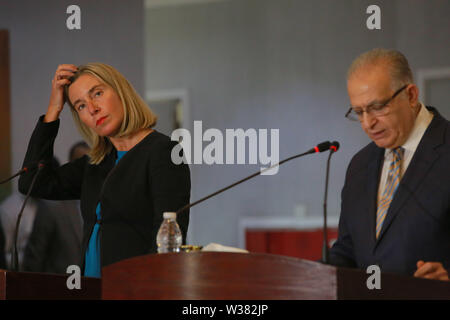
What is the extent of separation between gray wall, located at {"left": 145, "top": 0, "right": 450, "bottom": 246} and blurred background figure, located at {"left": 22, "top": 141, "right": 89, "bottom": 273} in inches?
88.1

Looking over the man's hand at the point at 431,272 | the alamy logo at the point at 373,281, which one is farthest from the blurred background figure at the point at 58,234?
the alamy logo at the point at 373,281

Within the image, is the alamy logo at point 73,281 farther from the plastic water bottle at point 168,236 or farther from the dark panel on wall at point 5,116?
the dark panel on wall at point 5,116

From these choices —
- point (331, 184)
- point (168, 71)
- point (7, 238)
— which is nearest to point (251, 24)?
point (168, 71)

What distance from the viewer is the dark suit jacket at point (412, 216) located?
78.5 inches

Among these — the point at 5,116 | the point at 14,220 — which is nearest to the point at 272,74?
the point at 5,116

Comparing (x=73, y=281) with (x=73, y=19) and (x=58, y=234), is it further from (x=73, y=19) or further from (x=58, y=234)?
(x=73, y=19)

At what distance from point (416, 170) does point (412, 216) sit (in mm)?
159

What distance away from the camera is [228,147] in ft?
15.7

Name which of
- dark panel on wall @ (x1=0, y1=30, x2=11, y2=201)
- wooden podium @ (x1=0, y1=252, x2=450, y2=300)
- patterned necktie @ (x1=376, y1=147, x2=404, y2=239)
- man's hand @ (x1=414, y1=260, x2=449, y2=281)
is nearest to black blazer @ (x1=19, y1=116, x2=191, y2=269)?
wooden podium @ (x1=0, y1=252, x2=450, y2=300)

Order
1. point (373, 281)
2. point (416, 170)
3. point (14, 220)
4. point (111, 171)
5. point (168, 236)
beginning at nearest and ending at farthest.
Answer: point (373, 281), point (168, 236), point (416, 170), point (111, 171), point (14, 220)

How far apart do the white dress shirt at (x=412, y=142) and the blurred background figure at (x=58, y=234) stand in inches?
98.6

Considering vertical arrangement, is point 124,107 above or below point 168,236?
above

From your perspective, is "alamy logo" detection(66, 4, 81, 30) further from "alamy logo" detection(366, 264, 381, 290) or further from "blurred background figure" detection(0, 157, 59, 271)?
"alamy logo" detection(366, 264, 381, 290)

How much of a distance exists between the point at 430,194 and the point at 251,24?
195 inches
